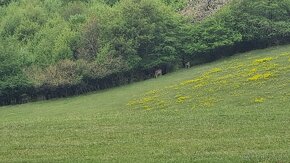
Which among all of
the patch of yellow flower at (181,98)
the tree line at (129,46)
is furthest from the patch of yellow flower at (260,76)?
the tree line at (129,46)

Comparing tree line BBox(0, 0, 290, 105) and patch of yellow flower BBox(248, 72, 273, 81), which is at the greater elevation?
tree line BBox(0, 0, 290, 105)

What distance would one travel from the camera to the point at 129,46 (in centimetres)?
8981

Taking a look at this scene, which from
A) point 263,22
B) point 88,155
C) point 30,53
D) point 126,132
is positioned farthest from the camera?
point 30,53

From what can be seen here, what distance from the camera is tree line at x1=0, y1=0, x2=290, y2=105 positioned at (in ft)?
282

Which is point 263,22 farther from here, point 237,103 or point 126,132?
point 126,132

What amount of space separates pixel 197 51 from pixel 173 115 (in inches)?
2196

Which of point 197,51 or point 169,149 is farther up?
point 197,51

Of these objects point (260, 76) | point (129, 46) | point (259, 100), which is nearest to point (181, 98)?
point (260, 76)

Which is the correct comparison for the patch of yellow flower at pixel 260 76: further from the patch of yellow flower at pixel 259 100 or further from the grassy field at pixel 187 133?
the patch of yellow flower at pixel 259 100

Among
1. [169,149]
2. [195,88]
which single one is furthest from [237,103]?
[169,149]

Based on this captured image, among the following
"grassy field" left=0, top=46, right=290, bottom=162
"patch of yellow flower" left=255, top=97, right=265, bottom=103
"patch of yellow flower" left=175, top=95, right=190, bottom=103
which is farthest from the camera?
"patch of yellow flower" left=175, top=95, right=190, bottom=103

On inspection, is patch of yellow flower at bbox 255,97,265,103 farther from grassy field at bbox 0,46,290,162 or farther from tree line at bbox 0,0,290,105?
tree line at bbox 0,0,290,105

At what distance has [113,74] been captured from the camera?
289ft

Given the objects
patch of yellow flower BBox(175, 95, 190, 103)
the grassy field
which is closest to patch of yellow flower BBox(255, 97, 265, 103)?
the grassy field
